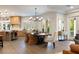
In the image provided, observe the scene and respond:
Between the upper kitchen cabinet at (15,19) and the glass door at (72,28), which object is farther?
the glass door at (72,28)

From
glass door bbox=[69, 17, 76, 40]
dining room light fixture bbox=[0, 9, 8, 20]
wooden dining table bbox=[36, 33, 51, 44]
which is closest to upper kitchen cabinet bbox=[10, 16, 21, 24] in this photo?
dining room light fixture bbox=[0, 9, 8, 20]

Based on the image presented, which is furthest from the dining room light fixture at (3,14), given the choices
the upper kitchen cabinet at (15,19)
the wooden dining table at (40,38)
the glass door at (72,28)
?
the glass door at (72,28)

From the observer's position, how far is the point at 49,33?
11.6 feet

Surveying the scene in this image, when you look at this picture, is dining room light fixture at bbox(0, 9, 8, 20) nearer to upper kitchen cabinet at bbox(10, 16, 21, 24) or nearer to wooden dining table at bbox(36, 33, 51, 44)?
upper kitchen cabinet at bbox(10, 16, 21, 24)

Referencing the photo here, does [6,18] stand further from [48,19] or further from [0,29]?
[48,19]

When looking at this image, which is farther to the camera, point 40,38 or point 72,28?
point 40,38

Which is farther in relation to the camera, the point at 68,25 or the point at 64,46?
the point at 64,46

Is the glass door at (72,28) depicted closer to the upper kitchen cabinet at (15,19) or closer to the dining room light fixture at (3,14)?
the upper kitchen cabinet at (15,19)

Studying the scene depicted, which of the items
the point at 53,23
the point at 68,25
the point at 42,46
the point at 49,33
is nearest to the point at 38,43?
the point at 42,46

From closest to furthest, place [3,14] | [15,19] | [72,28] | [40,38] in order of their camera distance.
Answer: [3,14] < [15,19] < [72,28] < [40,38]

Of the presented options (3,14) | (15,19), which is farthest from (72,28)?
(3,14)

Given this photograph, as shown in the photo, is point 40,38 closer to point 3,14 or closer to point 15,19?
point 15,19
